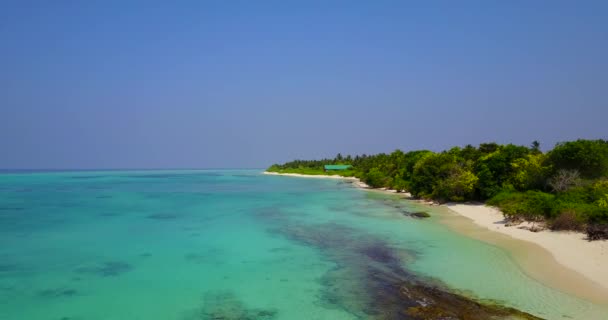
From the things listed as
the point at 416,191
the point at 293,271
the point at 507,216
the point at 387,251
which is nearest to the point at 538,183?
the point at 507,216

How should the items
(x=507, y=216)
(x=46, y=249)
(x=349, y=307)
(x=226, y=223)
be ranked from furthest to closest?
(x=226, y=223) < (x=507, y=216) < (x=46, y=249) < (x=349, y=307)

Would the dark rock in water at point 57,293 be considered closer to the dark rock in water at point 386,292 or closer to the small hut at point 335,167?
the dark rock in water at point 386,292

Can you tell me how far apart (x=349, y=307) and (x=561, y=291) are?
7100mm

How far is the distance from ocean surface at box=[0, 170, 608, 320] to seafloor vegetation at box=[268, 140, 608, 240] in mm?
5323

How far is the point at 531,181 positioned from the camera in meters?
35.3

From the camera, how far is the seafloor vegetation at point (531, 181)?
22.7 meters

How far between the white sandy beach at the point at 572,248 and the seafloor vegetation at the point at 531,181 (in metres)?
0.83

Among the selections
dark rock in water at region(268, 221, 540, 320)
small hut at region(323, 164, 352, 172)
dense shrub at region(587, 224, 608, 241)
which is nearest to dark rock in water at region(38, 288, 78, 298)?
dark rock in water at region(268, 221, 540, 320)

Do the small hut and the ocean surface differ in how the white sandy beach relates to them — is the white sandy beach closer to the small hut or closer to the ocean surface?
the ocean surface

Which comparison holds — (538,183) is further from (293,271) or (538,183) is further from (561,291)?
(293,271)

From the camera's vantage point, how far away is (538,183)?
115ft

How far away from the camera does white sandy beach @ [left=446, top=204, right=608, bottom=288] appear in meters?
15.3

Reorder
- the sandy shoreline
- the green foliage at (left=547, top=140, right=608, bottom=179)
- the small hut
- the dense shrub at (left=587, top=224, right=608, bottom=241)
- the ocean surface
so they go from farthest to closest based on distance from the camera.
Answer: the small hut
the green foliage at (left=547, top=140, right=608, bottom=179)
the dense shrub at (left=587, top=224, right=608, bottom=241)
the sandy shoreline
the ocean surface

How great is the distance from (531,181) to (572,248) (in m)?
18.3
